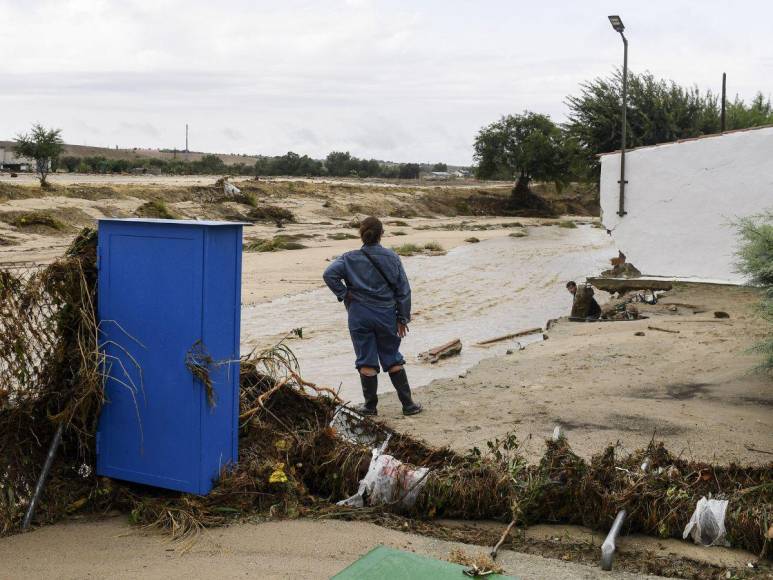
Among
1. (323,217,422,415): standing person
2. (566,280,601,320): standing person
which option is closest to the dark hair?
(323,217,422,415): standing person

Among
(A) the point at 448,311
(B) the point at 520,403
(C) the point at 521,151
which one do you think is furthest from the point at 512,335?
(C) the point at 521,151

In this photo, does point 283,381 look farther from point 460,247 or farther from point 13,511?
point 460,247

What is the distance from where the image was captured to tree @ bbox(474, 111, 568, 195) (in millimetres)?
65000

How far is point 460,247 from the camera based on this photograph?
38.1m

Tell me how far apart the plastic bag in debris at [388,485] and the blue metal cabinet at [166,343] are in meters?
0.84

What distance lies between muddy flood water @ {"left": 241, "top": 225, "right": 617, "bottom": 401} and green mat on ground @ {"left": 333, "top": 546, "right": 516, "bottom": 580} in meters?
3.69

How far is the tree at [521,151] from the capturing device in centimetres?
6500

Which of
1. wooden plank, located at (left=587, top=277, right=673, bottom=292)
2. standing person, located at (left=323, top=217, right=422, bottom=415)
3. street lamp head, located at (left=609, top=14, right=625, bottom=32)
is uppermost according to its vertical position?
street lamp head, located at (left=609, top=14, right=625, bottom=32)

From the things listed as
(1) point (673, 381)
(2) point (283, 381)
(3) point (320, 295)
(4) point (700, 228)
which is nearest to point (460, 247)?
(3) point (320, 295)

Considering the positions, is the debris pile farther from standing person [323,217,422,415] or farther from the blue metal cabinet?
standing person [323,217,422,415]

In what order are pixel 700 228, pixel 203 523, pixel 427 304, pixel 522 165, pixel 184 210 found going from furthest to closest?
pixel 522 165 < pixel 184 210 < pixel 427 304 < pixel 700 228 < pixel 203 523

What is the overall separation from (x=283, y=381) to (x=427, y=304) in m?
14.2

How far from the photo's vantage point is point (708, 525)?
5160mm

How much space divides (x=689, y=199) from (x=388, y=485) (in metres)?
13.6
